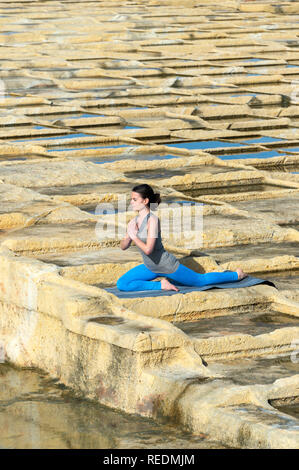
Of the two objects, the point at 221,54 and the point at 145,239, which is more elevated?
the point at 145,239

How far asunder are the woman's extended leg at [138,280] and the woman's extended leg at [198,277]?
14 centimetres

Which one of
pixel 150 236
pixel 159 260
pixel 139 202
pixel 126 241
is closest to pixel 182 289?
pixel 159 260

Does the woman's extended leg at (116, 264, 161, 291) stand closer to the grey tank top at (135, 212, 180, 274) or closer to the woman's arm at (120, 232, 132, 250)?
the grey tank top at (135, 212, 180, 274)

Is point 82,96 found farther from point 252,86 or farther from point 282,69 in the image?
point 282,69

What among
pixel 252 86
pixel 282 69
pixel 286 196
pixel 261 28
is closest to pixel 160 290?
pixel 286 196

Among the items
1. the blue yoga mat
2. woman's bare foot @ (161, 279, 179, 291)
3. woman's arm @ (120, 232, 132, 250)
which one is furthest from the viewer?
woman's arm @ (120, 232, 132, 250)

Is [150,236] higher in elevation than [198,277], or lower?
higher

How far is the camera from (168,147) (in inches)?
575

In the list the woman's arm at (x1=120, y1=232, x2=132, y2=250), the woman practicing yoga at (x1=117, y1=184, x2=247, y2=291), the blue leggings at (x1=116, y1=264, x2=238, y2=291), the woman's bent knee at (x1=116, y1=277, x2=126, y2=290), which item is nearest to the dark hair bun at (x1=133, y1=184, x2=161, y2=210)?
the woman practicing yoga at (x1=117, y1=184, x2=247, y2=291)

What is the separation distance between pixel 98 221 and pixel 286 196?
2.61 m

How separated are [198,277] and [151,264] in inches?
14.0

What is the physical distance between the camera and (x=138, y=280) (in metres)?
→ 8.06

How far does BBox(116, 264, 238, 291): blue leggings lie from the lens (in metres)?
8.08

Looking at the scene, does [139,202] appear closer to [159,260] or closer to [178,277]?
[159,260]
